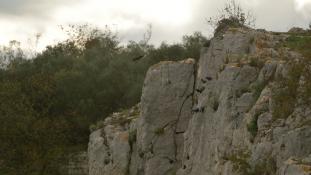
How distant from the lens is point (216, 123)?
2045 cm

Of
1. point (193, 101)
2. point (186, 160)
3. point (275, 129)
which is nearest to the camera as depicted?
point (275, 129)

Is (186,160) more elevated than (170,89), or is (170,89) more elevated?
(170,89)

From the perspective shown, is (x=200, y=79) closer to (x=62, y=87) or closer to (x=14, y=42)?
(x=62, y=87)

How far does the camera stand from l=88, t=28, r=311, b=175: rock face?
1571cm

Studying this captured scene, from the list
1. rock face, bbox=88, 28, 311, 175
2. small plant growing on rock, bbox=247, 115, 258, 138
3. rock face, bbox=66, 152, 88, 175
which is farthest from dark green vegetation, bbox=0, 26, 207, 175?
small plant growing on rock, bbox=247, 115, 258, 138

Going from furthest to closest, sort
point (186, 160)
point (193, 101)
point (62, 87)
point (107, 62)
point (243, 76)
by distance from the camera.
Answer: point (107, 62) → point (62, 87) → point (193, 101) → point (186, 160) → point (243, 76)

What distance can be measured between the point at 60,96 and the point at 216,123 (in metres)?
38.9

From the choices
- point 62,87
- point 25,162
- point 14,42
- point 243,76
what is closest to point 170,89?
point 243,76

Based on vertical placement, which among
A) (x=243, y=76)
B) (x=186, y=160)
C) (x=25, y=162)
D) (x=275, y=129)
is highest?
(x=243, y=76)

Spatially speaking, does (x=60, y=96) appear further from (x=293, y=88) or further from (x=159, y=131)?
(x=293, y=88)

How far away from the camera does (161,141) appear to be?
25891 millimetres

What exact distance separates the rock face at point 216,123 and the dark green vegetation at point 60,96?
10.5 m

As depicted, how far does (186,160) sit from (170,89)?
13.2 ft

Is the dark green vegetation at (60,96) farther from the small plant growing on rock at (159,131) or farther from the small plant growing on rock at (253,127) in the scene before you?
the small plant growing on rock at (253,127)
